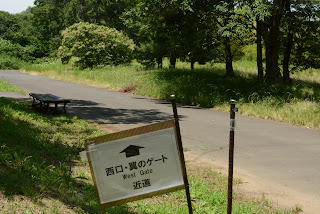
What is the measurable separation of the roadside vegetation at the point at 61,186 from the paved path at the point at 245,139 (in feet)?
3.49

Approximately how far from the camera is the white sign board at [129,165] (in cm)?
373

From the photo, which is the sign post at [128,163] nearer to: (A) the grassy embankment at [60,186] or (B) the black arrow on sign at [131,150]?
(B) the black arrow on sign at [131,150]

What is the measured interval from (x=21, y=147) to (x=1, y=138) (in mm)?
503

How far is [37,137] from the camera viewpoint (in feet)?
26.4

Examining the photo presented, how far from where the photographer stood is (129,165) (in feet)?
12.3

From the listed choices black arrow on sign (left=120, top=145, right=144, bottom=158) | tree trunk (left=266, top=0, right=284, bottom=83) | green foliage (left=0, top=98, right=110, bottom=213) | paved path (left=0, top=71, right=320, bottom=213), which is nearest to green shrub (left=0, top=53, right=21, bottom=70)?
paved path (left=0, top=71, right=320, bottom=213)

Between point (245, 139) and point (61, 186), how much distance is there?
5945mm

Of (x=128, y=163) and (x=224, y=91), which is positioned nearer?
(x=128, y=163)

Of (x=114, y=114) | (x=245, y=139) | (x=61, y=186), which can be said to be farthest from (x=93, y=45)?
(x=61, y=186)

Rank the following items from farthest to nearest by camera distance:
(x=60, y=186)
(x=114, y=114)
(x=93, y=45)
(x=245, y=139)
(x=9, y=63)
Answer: (x=9, y=63) < (x=93, y=45) < (x=114, y=114) < (x=245, y=139) < (x=60, y=186)

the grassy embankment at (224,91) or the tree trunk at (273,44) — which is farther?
the tree trunk at (273,44)

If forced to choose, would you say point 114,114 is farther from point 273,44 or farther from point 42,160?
point 273,44

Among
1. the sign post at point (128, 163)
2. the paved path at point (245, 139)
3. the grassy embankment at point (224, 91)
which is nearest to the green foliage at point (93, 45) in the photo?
the grassy embankment at point (224, 91)

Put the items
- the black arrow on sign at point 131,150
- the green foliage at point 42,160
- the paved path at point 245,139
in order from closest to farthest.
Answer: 1. the black arrow on sign at point 131,150
2. the green foliage at point 42,160
3. the paved path at point 245,139
